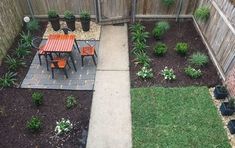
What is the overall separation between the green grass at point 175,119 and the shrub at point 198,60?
952mm

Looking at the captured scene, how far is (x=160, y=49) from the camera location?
846 cm

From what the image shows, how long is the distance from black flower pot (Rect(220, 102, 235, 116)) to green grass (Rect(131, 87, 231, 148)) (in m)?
0.20

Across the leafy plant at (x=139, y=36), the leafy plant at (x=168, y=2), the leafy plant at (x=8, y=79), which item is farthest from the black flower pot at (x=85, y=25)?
the leafy plant at (x=8, y=79)

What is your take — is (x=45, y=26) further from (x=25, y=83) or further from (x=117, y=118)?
(x=117, y=118)

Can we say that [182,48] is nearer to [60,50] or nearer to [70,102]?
[60,50]

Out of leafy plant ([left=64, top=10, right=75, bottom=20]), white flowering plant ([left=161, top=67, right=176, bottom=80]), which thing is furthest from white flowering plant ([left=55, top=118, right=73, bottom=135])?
leafy plant ([left=64, top=10, right=75, bottom=20])

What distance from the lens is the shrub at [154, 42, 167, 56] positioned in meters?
8.48

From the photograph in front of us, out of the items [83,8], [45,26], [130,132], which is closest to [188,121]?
[130,132]

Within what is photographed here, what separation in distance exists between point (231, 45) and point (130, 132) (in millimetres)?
3721

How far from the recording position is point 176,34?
964 centimetres

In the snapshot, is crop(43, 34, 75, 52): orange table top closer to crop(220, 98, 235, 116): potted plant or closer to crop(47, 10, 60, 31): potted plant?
crop(47, 10, 60, 31): potted plant

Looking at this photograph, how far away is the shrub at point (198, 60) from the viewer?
8094mm

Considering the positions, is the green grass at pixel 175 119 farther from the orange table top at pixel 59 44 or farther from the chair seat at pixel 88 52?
the orange table top at pixel 59 44

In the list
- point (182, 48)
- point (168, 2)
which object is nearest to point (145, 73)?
point (182, 48)
